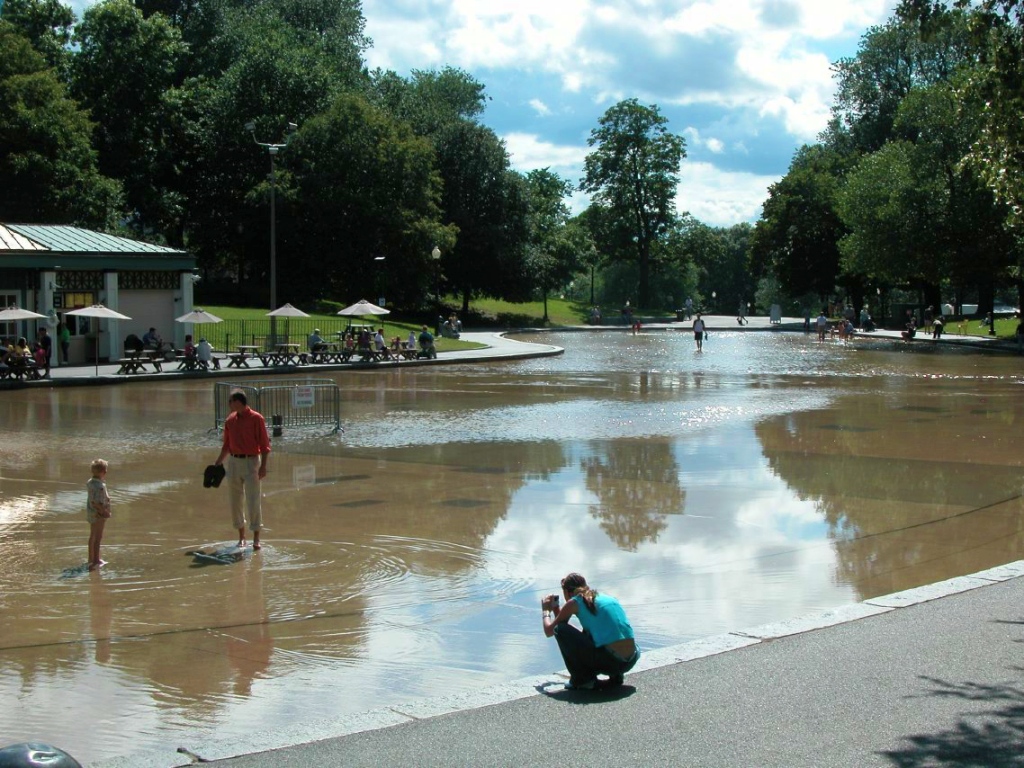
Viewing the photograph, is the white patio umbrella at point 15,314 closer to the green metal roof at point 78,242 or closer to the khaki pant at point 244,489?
the green metal roof at point 78,242

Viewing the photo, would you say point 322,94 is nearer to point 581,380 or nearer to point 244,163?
point 244,163

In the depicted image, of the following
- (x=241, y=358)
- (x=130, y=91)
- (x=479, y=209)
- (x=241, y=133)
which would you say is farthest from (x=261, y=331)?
(x=479, y=209)

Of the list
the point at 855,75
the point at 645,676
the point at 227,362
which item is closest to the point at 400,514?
the point at 645,676

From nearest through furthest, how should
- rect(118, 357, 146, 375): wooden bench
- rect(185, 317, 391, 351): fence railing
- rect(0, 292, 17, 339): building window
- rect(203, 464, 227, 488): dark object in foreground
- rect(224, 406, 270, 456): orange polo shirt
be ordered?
rect(224, 406, 270, 456): orange polo shirt < rect(203, 464, 227, 488): dark object in foreground < rect(118, 357, 146, 375): wooden bench < rect(0, 292, 17, 339): building window < rect(185, 317, 391, 351): fence railing

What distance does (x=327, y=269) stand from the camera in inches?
2677

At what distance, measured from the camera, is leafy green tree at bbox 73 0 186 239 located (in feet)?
224

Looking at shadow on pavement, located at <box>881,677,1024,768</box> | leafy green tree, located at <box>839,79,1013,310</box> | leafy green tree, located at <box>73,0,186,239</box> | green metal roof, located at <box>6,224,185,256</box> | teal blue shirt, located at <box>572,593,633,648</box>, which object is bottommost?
shadow on pavement, located at <box>881,677,1024,768</box>

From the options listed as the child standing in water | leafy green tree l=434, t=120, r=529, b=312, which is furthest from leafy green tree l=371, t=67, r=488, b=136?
the child standing in water

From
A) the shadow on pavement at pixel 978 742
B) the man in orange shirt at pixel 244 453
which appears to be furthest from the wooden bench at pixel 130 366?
the shadow on pavement at pixel 978 742

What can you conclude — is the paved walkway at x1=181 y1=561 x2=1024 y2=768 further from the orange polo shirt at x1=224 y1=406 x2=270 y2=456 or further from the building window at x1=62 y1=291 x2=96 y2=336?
the building window at x1=62 y1=291 x2=96 y2=336

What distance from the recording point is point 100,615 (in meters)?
9.54

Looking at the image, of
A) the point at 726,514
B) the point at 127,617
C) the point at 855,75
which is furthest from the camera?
the point at 855,75

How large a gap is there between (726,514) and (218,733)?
842 centimetres

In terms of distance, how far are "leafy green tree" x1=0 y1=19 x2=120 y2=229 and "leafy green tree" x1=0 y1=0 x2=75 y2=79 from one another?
9.11 m
